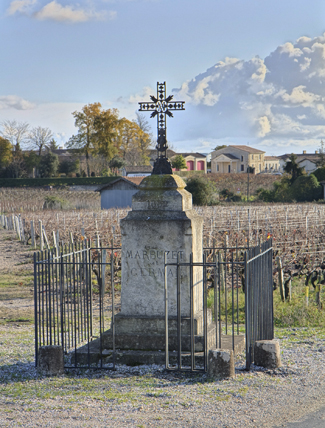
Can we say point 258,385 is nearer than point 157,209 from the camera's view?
Yes

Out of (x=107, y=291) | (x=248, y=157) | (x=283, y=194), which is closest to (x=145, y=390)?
(x=107, y=291)

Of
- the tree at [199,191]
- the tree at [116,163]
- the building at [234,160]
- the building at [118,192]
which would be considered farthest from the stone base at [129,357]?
the building at [234,160]

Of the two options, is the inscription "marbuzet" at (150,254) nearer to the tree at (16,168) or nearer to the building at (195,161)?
the tree at (16,168)

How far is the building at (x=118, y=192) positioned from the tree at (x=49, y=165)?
89.0 feet

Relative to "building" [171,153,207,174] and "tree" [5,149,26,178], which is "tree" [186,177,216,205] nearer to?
"tree" [5,149,26,178]

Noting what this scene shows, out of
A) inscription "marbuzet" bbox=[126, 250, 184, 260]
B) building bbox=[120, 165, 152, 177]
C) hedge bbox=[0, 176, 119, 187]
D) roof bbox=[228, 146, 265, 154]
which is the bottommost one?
inscription "marbuzet" bbox=[126, 250, 184, 260]

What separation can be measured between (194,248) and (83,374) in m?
2.03

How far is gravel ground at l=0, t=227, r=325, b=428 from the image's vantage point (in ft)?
15.5

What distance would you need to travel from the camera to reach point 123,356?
21.2 feet

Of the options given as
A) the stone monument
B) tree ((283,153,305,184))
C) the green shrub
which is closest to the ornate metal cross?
the stone monument

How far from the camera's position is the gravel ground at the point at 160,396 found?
4.71 metres

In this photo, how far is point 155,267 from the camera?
656 cm

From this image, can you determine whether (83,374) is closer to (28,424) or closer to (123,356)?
(123,356)

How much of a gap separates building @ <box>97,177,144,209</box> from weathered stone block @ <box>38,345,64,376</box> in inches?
1475
